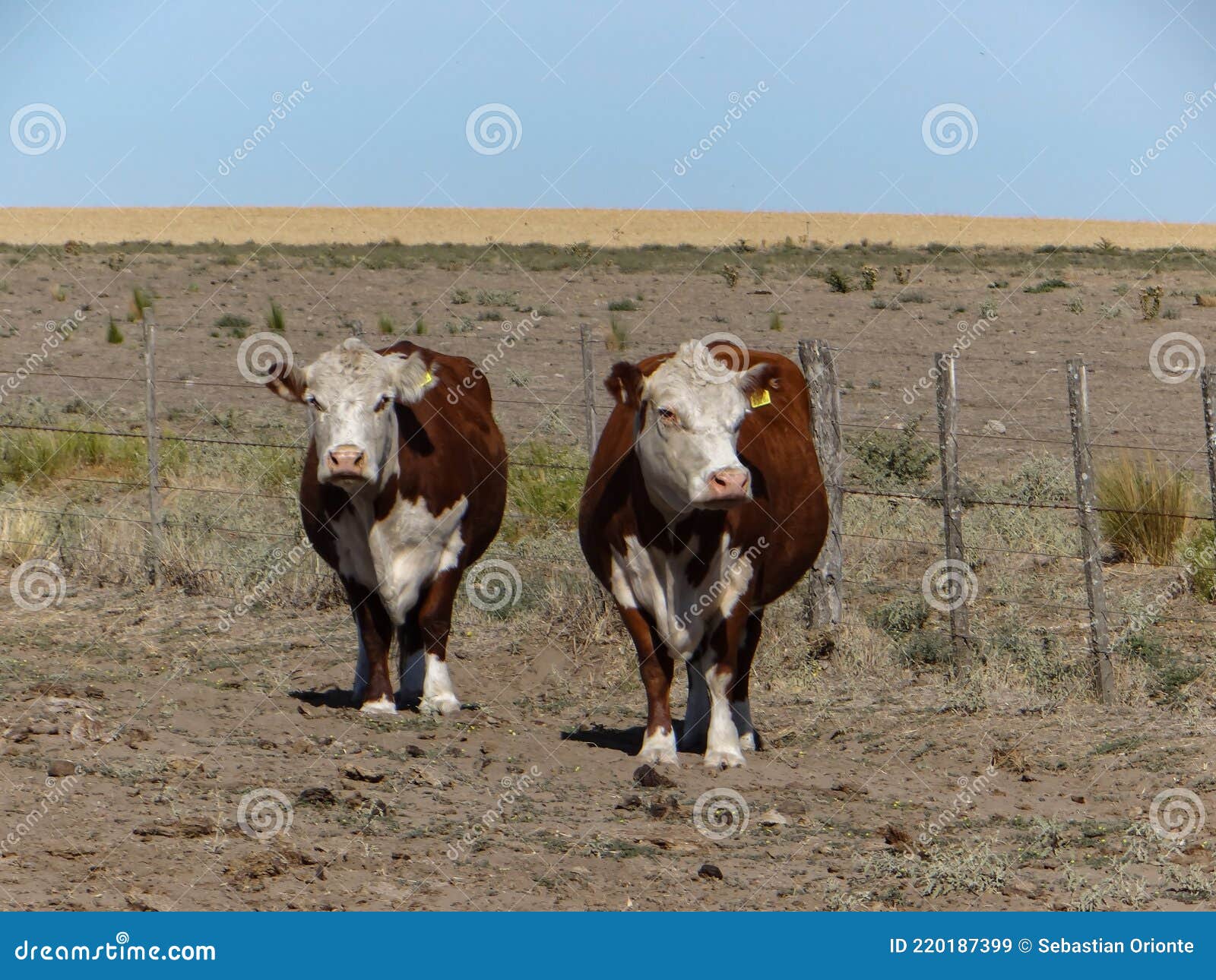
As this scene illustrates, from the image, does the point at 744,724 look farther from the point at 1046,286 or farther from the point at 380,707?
the point at 1046,286

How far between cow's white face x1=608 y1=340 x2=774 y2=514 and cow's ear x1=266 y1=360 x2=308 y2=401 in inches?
67.1

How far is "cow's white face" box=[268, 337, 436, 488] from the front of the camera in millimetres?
7293

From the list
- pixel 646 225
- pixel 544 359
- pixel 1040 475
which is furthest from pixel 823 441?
pixel 646 225

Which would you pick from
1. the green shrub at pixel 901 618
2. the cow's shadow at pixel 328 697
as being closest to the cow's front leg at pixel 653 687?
the cow's shadow at pixel 328 697

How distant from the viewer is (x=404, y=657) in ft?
27.9

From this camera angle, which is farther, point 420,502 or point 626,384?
point 420,502

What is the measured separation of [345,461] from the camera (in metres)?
7.22

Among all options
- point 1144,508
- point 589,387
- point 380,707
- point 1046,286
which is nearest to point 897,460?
point 1144,508

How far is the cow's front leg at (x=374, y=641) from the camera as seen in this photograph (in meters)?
8.05

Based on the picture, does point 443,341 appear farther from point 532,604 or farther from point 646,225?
point 646,225

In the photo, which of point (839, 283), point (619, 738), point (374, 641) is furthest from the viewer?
point (839, 283)

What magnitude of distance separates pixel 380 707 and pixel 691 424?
2504 mm

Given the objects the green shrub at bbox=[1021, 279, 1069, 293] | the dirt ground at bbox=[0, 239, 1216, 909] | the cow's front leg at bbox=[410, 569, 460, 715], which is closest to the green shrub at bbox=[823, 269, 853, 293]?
the green shrub at bbox=[1021, 279, 1069, 293]

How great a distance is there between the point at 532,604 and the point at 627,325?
61.0ft
